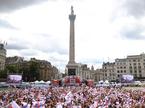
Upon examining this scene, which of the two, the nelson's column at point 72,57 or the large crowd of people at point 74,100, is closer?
the large crowd of people at point 74,100

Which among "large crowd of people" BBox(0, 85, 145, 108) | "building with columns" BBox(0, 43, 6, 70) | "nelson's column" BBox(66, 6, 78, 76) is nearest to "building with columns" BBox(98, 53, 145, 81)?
"building with columns" BBox(0, 43, 6, 70)

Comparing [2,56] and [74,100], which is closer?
[74,100]

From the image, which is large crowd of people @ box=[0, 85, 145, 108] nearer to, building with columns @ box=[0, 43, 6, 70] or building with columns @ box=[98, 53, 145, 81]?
building with columns @ box=[0, 43, 6, 70]

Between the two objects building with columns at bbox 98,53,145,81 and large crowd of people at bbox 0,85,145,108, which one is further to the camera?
building with columns at bbox 98,53,145,81

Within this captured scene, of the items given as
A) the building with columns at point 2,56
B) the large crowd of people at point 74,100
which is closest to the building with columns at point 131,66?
the building with columns at point 2,56

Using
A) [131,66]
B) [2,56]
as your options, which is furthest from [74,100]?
[131,66]

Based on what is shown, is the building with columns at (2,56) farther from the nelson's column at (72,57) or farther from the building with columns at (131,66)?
the building with columns at (131,66)

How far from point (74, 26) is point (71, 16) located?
189 inches

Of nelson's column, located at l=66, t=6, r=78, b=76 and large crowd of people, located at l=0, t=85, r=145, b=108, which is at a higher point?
nelson's column, located at l=66, t=6, r=78, b=76

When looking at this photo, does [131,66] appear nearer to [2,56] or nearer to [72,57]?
[2,56]

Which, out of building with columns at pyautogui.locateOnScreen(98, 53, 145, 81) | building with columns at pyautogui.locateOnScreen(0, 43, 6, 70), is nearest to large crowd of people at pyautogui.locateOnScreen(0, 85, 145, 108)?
building with columns at pyautogui.locateOnScreen(0, 43, 6, 70)

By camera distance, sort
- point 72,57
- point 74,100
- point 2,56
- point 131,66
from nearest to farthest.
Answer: point 74,100 → point 72,57 → point 2,56 → point 131,66

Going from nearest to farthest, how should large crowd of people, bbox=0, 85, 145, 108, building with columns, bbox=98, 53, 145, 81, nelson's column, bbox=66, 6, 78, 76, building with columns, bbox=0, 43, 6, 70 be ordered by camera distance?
large crowd of people, bbox=0, 85, 145, 108
nelson's column, bbox=66, 6, 78, 76
building with columns, bbox=0, 43, 6, 70
building with columns, bbox=98, 53, 145, 81

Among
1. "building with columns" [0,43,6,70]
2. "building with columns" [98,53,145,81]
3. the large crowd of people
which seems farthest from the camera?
"building with columns" [98,53,145,81]
